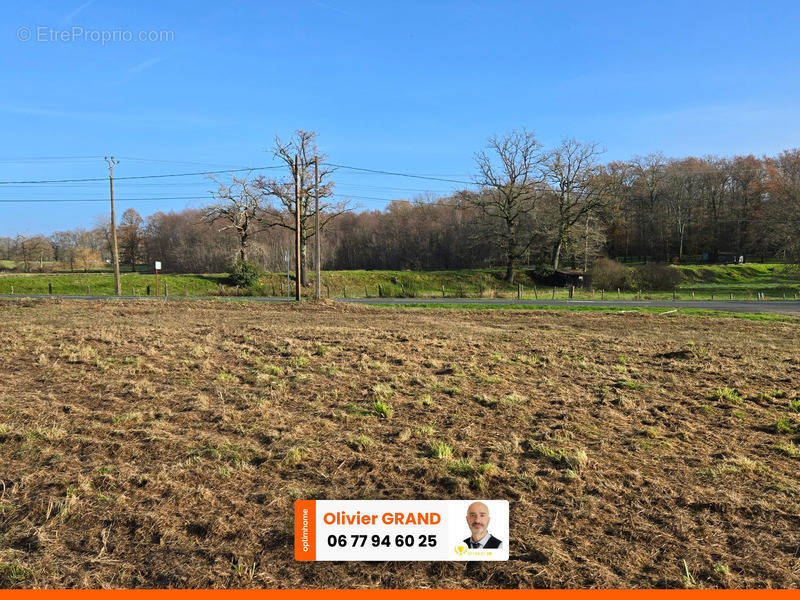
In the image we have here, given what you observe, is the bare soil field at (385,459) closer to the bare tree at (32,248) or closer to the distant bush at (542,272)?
the distant bush at (542,272)

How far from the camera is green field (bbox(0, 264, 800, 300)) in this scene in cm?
4444

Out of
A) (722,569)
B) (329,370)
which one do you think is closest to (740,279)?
(329,370)

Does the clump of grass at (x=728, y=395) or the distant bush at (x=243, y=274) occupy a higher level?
the distant bush at (x=243, y=274)

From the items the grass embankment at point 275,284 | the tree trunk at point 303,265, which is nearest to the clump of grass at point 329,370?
the grass embankment at point 275,284

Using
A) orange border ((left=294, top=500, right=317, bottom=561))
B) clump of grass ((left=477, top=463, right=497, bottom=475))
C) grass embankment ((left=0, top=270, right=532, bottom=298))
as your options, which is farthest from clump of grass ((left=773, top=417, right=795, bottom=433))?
grass embankment ((left=0, top=270, right=532, bottom=298))

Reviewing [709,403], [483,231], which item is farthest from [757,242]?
[709,403]

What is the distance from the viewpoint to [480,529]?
3.89 m

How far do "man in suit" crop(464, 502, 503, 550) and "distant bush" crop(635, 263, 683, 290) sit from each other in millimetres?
55503

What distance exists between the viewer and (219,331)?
49.5ft

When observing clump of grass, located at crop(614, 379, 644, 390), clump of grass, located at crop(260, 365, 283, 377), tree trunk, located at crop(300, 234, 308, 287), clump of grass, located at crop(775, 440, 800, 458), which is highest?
tree trunk, located at crop(300, 234, 308, 287)

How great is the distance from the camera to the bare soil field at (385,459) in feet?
12.1

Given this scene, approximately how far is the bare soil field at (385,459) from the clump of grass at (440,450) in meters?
0.07

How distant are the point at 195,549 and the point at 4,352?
32.4ft

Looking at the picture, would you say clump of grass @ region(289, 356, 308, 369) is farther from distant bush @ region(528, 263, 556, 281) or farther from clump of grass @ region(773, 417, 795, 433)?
distant bush @ region(528, 263, 556, 281)
